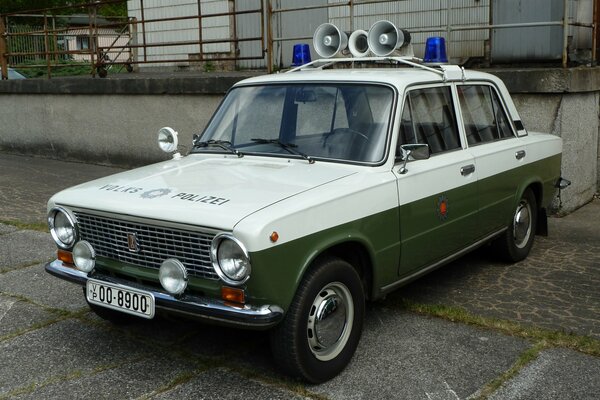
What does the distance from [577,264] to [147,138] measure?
7.31 meters

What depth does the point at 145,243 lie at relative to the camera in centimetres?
424

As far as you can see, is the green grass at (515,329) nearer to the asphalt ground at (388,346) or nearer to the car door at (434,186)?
the asphalt ground at (388,346)

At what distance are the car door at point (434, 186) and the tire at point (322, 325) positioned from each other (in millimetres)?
614

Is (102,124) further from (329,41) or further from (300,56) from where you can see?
(329,41)

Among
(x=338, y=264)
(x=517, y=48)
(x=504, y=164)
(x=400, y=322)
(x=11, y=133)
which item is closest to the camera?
(x=338, y=264)

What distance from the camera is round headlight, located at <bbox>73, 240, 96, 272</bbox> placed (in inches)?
177

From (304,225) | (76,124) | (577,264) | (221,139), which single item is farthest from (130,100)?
(304,225)

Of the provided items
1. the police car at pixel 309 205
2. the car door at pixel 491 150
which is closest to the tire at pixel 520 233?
the police car at pixel 309 205

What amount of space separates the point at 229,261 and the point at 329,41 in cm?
286

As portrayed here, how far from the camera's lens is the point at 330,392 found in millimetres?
4121

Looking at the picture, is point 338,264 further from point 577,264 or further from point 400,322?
point 577,264

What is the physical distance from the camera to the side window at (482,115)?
572 centimetres

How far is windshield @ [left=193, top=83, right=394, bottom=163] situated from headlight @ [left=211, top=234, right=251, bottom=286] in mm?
1202

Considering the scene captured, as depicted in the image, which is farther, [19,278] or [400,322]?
[19,278]
